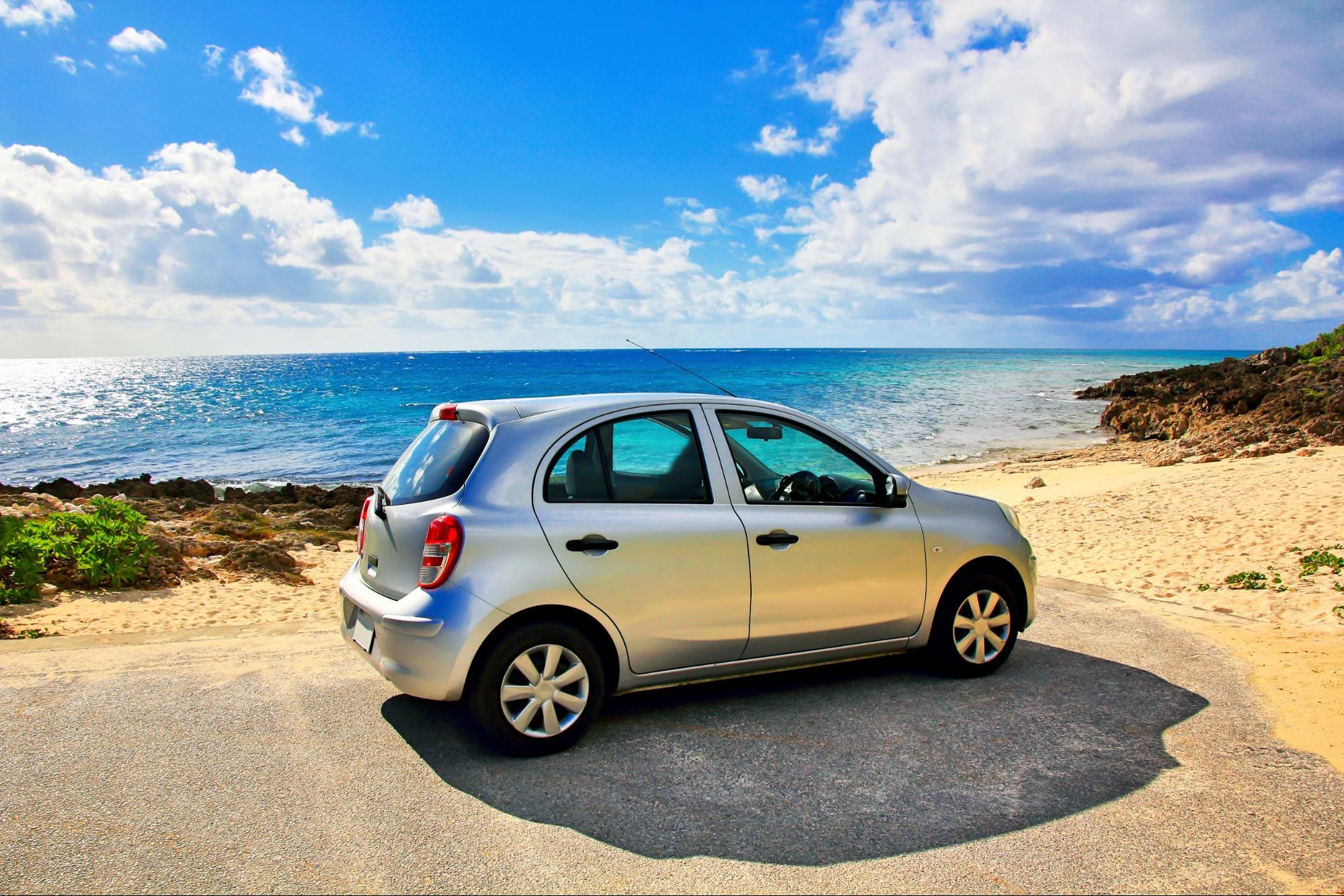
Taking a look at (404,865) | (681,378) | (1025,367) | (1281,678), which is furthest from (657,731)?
(1025,367)

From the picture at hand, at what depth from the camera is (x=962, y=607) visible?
5.16 m

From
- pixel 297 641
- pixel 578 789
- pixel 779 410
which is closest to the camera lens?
pixel 578 789

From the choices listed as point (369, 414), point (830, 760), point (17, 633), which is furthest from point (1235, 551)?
point (369, 414)

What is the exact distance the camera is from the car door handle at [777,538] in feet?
14.7

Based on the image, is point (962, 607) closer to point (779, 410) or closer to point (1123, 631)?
point (779, 410)

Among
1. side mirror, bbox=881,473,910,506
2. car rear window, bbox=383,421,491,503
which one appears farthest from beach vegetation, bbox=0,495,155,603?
side mirror, bbox=881,473,910,506

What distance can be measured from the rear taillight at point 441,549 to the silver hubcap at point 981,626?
3.02 meters

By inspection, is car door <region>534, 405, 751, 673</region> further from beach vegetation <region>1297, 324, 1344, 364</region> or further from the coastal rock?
beach vegetation <region>1297, 324, 1344, 364</region>

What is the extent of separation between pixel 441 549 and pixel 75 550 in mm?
6877

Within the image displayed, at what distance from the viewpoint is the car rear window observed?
162 inches

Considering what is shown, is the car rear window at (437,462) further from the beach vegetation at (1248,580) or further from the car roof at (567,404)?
the beach vegetation at (1248,580)

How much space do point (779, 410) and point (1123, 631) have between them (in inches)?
145

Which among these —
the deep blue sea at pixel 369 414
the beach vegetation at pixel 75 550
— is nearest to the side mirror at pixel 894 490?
the beach vegetation at pixel 75 550

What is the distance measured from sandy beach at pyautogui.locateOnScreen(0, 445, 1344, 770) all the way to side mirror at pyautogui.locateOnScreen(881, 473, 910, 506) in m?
2.28
